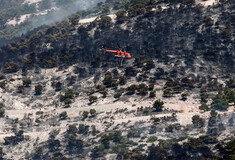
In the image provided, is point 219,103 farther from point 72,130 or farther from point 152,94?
point 72,130

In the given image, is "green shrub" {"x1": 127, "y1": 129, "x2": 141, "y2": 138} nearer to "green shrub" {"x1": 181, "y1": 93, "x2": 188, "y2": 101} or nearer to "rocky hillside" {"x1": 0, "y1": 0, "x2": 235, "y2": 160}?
"rocky hillside" {"x1": 0, "y1": 0, "x2": 235, "y2": 160}

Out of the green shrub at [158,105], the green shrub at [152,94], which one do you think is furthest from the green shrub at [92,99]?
the green shrub at [158,105]

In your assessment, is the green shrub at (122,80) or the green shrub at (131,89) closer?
the green shrub at (131,89)

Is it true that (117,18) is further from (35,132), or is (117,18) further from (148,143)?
(148,143)

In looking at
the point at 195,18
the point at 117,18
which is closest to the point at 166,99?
the point at 195,18

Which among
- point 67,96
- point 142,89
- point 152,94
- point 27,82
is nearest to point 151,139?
point 152,94

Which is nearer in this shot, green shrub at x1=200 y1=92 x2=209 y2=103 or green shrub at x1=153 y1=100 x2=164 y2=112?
green shrub at x1=153 y1=100 x2=164 y2=112

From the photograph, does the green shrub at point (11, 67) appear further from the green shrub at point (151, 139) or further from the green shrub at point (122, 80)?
the green shrub at point (151, 139)

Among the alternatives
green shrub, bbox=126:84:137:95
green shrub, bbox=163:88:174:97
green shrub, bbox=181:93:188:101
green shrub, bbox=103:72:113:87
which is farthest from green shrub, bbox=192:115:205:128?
green shrub, bbox=103:72:113:87
